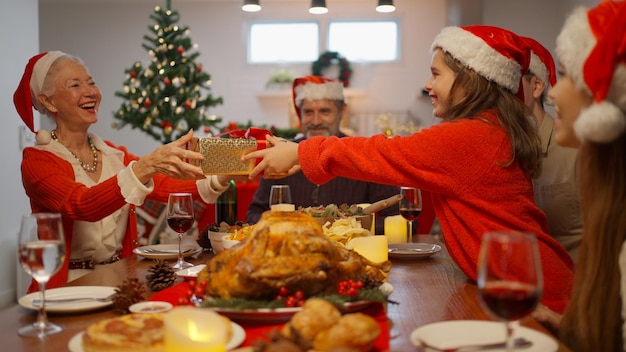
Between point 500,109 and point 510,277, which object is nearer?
point 510,277

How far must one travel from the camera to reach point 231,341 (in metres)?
1.12

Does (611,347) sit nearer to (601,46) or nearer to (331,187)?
(601,46)

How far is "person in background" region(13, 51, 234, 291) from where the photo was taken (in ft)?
7.75

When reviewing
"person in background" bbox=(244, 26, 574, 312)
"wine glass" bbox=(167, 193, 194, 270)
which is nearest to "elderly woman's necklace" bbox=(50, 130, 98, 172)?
"wine glass" bbox=(167, 193, 194, 270)

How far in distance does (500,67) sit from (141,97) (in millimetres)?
4966

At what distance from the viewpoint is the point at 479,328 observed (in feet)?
3.99

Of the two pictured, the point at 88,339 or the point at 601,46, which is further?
the point at 601,46

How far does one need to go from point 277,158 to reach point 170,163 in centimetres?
48

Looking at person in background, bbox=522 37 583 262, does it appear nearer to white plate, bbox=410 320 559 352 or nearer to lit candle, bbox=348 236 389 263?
lit candle, bbox=348 236 389 263

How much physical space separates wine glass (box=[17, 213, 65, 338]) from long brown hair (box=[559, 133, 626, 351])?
1.01 metres

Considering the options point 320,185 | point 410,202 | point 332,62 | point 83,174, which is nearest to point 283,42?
point 332,62

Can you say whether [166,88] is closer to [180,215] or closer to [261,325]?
[180,215]

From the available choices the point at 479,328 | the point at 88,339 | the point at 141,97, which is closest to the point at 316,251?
the point at 479,328

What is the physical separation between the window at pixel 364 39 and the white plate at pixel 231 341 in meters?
9.38
